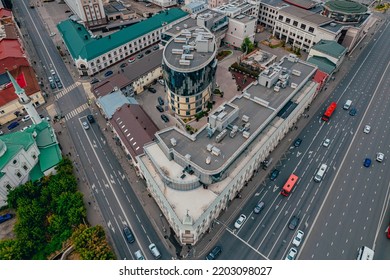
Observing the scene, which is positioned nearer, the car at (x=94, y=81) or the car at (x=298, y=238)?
the car at (x=298, y=238)

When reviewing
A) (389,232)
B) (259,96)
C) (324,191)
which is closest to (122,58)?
(259,96)

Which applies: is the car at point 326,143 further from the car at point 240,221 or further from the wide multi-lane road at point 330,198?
the car at point 240,221

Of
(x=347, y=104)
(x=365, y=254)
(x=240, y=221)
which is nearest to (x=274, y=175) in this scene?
(x=240, y=221)

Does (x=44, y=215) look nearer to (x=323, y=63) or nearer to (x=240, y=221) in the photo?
(x=240, y=221)

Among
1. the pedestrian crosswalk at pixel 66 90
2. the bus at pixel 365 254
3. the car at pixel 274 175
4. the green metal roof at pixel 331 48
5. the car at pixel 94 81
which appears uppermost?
the green metal roof at pixel 331 48

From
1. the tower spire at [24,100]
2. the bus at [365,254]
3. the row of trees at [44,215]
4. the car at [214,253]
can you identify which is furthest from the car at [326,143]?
the tower spire at [24,100]

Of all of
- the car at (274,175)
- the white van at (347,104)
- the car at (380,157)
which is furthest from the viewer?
the white van at (347,104)

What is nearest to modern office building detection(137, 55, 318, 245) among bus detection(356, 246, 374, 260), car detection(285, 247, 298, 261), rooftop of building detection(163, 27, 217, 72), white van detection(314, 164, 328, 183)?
white van detection(314, 164, 328, 183)
